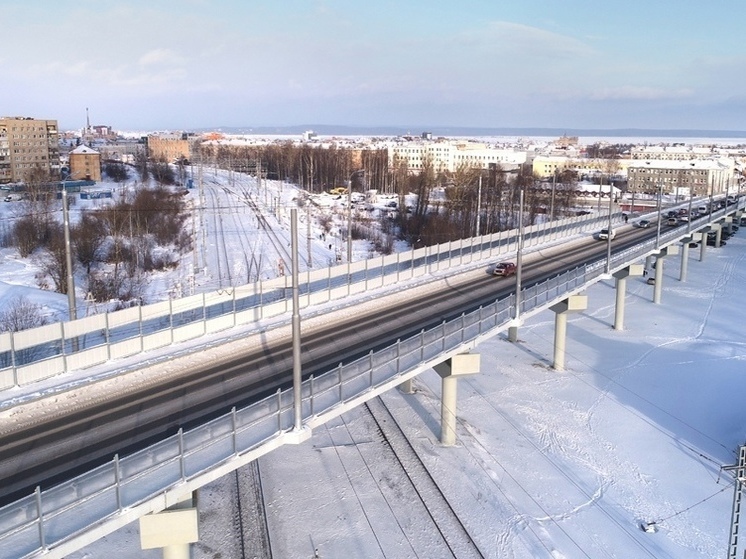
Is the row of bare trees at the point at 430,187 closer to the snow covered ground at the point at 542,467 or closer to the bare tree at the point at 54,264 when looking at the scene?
the snow covered ground at the point at 542,467

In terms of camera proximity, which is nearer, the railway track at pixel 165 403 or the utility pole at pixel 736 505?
the railway track at pixel 165 403

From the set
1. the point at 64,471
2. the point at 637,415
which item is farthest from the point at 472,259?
the point at 64,471

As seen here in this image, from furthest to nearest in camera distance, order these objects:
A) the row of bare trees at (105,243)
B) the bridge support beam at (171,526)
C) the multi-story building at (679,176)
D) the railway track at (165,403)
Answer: the multi-story building at (679,176), the row of bare trees at (105,243), the railway track at (165,403), the bridge support beam at (171,526)

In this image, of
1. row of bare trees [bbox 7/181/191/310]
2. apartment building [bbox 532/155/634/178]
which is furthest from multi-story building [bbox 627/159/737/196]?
row of bare trees [bbox 7/181/191/310]

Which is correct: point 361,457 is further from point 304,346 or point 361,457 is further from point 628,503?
point 628,503

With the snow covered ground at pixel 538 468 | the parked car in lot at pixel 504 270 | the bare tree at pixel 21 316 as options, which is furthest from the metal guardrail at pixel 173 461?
the bare tree at pixel 21 316

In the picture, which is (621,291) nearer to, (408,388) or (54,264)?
(408,388)
